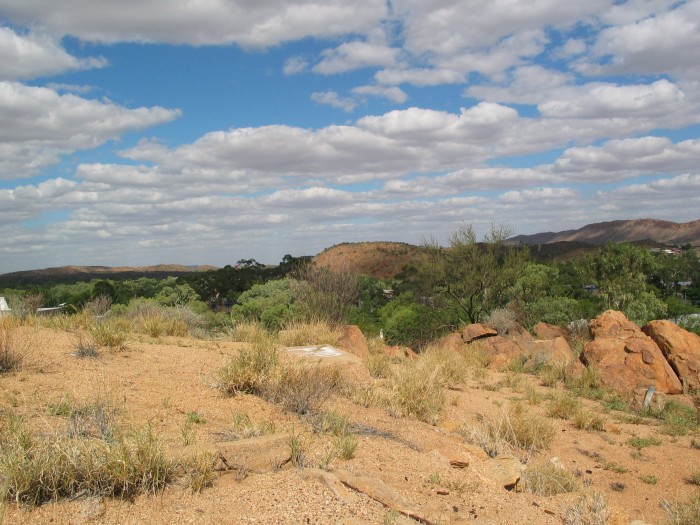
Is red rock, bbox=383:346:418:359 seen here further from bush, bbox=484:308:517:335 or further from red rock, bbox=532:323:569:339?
red rock, bbox=532:323:569:339

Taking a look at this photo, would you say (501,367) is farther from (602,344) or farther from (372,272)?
(372,272)

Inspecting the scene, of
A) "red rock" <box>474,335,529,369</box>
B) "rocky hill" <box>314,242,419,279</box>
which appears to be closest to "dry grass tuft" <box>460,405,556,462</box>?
"red rock" <box>474,335,529,369</box>

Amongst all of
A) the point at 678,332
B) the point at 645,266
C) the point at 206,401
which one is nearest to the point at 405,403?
the point at 206,401

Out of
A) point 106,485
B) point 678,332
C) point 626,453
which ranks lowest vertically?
point 626,453

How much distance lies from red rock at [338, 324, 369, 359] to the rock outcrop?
5621 millimetres

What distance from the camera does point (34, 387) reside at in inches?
247

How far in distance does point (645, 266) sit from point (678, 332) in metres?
11.3

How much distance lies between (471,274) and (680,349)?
43.2ft

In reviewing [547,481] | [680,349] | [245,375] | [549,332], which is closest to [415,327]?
[549,332]

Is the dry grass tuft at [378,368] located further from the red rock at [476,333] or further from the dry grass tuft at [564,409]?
the red rock at [476,333]

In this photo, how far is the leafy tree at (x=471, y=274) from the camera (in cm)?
2719

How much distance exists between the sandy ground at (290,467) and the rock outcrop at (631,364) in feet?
Result: 9.47

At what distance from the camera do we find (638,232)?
127 m

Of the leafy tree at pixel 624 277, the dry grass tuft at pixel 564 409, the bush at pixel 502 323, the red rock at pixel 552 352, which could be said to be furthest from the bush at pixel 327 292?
the leafy tree at pixel 624 277
